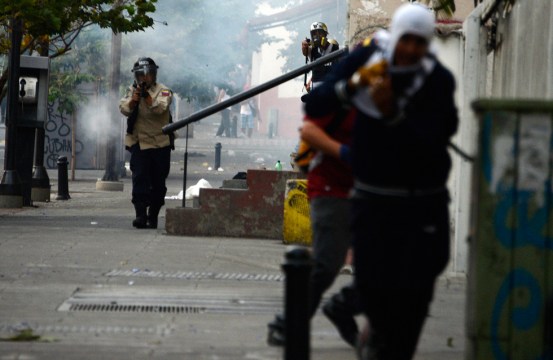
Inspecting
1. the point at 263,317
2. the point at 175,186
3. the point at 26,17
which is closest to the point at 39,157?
the point at 26,17

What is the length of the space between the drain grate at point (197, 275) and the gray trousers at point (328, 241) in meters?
3.41

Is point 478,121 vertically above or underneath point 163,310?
above

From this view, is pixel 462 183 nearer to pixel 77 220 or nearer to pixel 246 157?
pixel 77 220

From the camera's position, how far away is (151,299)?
8828 mm

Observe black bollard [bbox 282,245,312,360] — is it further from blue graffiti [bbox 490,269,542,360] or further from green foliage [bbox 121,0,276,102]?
green foliage [bbox 121,0,276,102]

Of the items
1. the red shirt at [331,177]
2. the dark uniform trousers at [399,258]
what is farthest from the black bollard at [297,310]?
the red shirt at [331,177]

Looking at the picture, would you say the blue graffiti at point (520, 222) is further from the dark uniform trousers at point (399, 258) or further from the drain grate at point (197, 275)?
the drain grate at point (197, 275)

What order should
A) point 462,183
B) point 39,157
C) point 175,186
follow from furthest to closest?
point 175,186 → point 39,157 → point 462,183

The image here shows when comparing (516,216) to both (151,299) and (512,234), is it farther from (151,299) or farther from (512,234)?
(151,299)

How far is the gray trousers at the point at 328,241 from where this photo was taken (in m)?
6.67

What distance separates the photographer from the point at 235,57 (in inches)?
1902

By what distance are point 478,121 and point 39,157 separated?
1724 cm

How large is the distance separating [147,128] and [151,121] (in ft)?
0.29

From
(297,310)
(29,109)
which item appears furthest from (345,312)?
(29,109)
